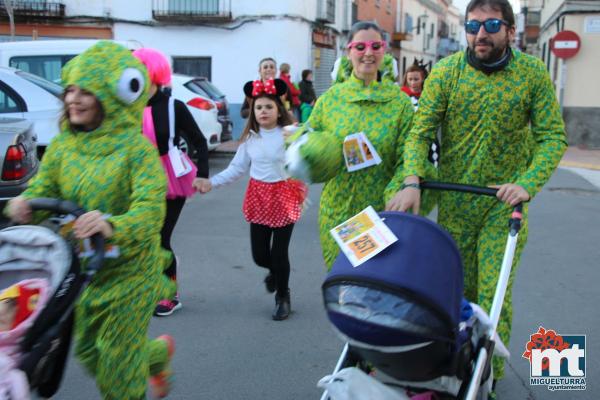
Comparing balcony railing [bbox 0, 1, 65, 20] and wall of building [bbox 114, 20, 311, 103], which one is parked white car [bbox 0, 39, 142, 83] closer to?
wall of building [bbox 114, 20, 311, 103]

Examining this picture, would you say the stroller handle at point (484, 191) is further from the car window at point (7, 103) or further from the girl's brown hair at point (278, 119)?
the car window at point (7, 103)

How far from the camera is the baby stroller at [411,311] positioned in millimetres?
2121

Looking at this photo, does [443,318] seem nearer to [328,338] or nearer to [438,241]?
[438,241]

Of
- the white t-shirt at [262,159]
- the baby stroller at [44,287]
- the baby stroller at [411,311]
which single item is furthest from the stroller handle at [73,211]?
the white t-shirt at [262,159]

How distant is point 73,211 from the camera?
262 centimetres

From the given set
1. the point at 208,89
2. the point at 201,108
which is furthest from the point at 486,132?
the point at 208,89

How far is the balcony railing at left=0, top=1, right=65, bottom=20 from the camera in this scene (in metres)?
19.6

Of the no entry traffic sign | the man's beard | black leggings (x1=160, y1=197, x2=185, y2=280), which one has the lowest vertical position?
black leggings (x1=160, y1=197, x2=185, y2=280)

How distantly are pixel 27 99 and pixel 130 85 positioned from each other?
19.8ft

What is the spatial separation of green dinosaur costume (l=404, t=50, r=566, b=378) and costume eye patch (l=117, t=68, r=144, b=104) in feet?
4.12

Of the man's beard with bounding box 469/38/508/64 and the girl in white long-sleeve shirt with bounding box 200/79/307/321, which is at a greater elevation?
the man's beard with bounding box 469/38/508/64

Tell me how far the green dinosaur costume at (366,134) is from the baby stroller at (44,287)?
1248 millimetres

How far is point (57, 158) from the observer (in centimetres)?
290

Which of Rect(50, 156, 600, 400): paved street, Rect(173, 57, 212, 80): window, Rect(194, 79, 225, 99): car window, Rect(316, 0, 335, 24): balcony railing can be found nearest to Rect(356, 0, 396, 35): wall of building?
Rect(316, 0, 335, 24): balcony railing
